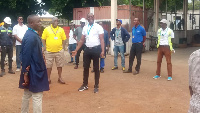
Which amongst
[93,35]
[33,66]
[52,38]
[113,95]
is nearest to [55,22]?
[52,38]

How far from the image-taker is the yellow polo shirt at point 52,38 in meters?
7.82

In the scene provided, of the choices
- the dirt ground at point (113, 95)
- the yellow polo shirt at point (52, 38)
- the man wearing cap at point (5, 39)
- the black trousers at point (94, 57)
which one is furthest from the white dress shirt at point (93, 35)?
the man wearing cap at point (5, 39)

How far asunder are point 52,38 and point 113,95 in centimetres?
235

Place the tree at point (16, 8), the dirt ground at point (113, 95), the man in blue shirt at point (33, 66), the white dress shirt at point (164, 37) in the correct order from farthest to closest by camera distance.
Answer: the tree at point (16, 8) → the white dress shirt at point (164, 37) → the dirt ground at point (113, 95) → the man in blue shirt at point (33, 66)

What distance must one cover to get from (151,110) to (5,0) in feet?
54.7

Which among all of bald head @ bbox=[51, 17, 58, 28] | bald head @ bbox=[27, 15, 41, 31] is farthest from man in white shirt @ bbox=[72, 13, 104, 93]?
bald head @ bbox=[27, 15, 41, 31]

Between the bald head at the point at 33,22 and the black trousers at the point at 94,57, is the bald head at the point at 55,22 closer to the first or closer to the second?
the black trousers at the point at 94,57

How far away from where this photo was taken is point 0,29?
31.6 ft

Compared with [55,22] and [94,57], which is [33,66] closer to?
[94,57]

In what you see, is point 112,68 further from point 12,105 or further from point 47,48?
point 12,105

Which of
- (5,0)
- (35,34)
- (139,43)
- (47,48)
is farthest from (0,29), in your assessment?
(5,0)

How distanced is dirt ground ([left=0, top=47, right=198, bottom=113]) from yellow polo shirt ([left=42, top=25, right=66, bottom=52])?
108cm

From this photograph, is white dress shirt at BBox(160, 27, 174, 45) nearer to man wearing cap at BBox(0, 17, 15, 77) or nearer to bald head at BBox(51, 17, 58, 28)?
bald head at BBox(51, 17, 58, 28)

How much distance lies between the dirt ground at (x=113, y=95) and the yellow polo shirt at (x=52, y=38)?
1083 mm
